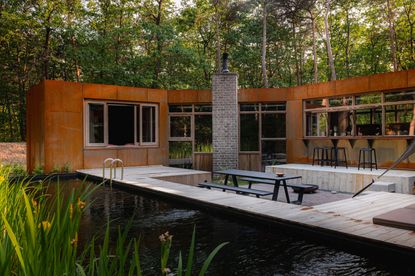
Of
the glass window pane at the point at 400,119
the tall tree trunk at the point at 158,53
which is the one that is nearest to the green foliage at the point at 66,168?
the tall tree trunk at the point at 158,53

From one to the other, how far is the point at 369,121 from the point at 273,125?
349 centimetres

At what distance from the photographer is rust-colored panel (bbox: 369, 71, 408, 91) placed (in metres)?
9.66

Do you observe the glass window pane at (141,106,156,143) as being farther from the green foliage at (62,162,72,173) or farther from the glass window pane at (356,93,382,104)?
the glass window pane at (356,93,382,104)

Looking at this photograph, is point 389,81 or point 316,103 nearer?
point 389,81

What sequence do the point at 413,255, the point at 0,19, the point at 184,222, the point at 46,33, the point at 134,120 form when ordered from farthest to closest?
1. the point at 46,33
2. the point at 0,19
3. the point at 134,120
4. the point at 184,222
5. the point at 413,255

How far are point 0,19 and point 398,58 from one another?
69.6 feet

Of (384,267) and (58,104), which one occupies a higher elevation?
(58,104)

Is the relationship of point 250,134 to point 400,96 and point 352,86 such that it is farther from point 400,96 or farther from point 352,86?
point 400,96

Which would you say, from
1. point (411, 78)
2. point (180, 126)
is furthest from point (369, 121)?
point (180, 126)

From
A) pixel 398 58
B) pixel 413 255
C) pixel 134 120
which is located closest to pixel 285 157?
pixel 134 120

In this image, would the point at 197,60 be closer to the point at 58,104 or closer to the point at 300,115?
the point at 300,115

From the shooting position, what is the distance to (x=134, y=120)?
41.0 feet

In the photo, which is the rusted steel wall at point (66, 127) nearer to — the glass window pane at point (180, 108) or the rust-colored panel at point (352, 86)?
the glass window pane at point (180, 108)

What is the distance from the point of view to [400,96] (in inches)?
388
